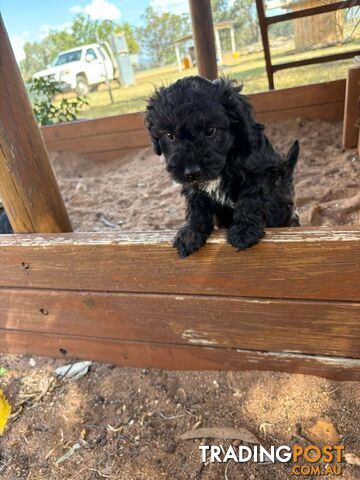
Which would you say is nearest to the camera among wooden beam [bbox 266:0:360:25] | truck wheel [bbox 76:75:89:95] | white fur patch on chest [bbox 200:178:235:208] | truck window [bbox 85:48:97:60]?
white fur patch on chest [bbox 200:178:235:208]

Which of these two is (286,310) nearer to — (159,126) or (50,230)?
(159,126)

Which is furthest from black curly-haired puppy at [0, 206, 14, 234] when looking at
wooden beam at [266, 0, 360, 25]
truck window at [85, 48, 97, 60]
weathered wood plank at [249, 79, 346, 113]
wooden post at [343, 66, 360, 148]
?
truck window at [85, 48, 97, 60]

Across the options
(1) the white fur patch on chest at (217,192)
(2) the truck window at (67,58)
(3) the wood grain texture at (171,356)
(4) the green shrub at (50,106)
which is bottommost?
(3) the wood grain texture at (171,356)

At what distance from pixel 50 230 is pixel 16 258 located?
22 centimetres

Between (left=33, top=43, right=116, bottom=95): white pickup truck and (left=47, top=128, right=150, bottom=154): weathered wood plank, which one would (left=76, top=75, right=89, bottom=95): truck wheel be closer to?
(left=33, top=43, right=116, bottom=95): white pickup truck

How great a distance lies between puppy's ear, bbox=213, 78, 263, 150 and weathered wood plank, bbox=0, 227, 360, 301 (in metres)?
0.41

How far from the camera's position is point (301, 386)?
184 centimetres

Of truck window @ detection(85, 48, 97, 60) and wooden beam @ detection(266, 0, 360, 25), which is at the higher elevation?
truck window @ detection(85, 48, 97, 60)

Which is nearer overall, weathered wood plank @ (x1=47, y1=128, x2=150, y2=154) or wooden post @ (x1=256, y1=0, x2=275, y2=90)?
wooden post @ (x1=256, y1=0, x2=275, y2=90)

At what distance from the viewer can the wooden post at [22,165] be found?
1.87 metres

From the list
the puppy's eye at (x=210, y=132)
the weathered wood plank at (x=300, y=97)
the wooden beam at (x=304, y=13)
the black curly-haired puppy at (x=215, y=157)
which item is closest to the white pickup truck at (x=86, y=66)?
the wooden beam at (x=304, y=13)

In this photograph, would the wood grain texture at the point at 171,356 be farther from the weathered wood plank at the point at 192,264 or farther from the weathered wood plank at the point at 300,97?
the weathered wood plank at the point at 300,97

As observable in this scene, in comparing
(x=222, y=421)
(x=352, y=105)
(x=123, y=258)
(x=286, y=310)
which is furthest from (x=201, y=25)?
(x=222, y=421)

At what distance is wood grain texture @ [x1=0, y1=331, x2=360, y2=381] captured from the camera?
1811mm
